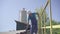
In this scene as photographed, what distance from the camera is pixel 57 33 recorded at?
1.16 m

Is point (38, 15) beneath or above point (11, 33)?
above

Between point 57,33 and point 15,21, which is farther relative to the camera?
point 15,21

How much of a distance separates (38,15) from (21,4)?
47 cm

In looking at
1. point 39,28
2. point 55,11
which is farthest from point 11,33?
point 55,11

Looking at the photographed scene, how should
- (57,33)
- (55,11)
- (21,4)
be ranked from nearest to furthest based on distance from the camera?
(57,33) < (55,11) < (21,4)

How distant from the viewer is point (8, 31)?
180 cm

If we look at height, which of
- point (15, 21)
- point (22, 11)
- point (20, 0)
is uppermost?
point (20, 0)

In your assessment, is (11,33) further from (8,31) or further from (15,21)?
(15,21)

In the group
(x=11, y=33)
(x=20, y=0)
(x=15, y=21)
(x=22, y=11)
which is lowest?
(x=11, y=33)

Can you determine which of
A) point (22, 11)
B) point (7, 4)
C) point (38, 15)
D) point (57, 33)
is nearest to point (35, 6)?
point (22, 11)

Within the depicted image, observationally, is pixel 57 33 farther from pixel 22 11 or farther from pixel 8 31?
pixel 8 31

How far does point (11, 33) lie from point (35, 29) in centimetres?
38

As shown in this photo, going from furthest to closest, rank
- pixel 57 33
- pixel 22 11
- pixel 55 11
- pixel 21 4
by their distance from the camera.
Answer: pixel 21 4 < pixel 22 11 < pixel 55 11 < pixel 57 33

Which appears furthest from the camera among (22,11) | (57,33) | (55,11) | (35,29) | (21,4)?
(21,4)
